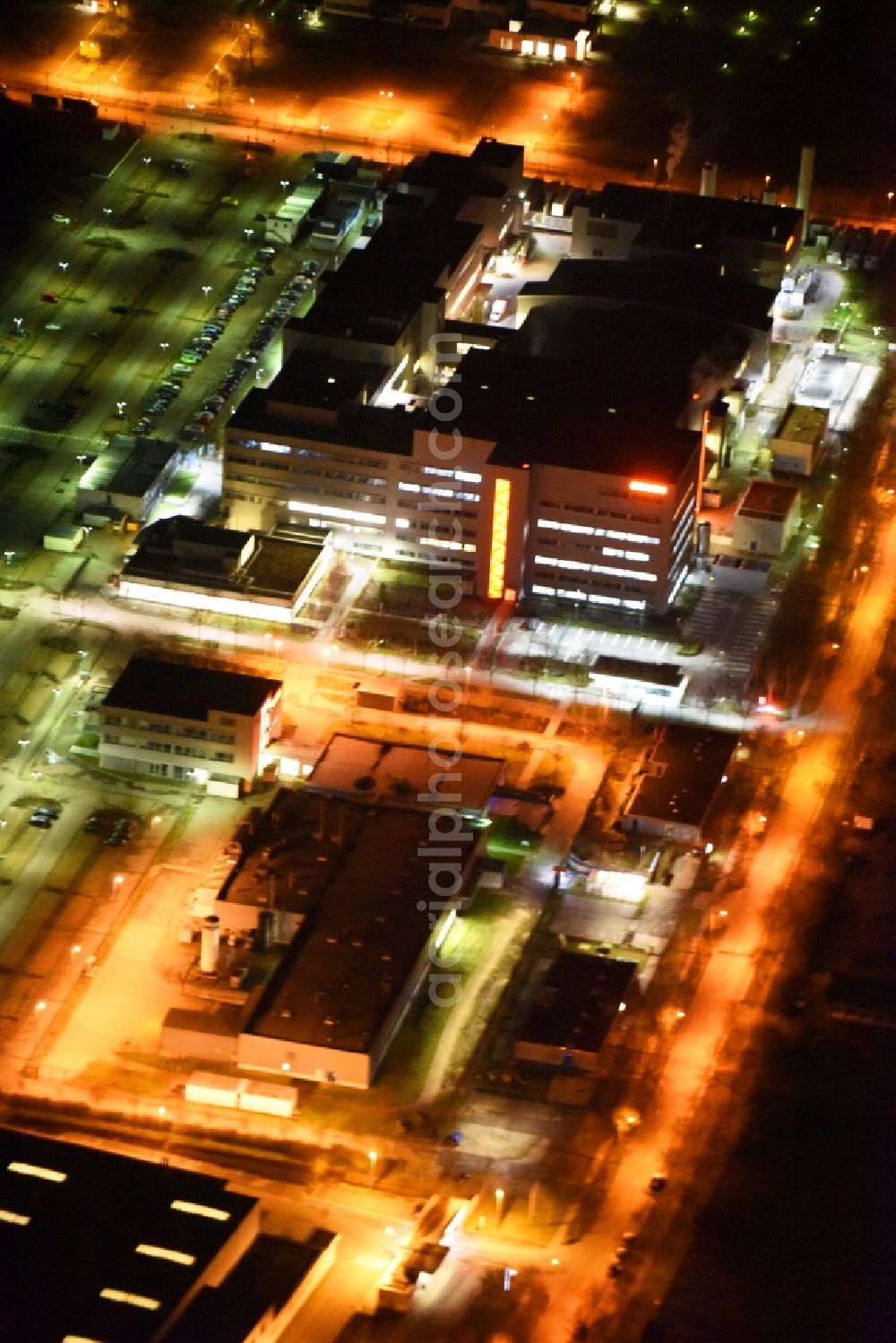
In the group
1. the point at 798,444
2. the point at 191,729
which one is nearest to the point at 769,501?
the point at 798,444

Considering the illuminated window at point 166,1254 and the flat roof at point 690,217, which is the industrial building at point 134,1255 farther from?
the flat roof at point 690,217

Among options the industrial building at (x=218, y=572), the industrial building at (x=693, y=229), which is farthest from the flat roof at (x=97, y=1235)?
the industrial building at (x=693, y=229)

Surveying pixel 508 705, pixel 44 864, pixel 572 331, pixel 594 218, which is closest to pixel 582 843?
pixel 508 705

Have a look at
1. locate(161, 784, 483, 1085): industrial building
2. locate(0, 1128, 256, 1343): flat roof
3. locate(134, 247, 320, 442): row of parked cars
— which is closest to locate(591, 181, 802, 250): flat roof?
locate(134, 247, 320, 442): row of parked cars

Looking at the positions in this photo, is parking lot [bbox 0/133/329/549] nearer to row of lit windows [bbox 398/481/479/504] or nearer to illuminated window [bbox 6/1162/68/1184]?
row of lit windows [bbox 398/481/479/504]

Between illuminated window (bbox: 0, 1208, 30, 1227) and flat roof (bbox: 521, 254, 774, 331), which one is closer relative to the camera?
illuminated window (bbox: 0, 1208, 30, 1227)

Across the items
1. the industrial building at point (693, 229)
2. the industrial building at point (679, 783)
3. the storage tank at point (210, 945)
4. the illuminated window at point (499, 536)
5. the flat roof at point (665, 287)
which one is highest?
the industrial building at point (693, 229)

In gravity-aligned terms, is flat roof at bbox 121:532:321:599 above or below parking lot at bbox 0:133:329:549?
below
